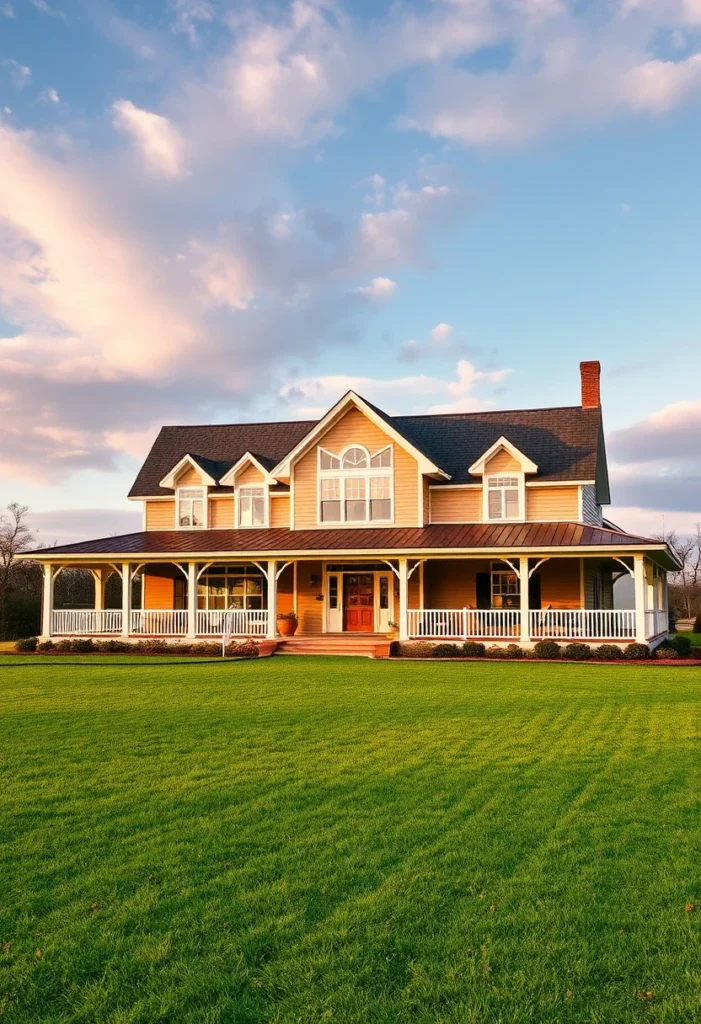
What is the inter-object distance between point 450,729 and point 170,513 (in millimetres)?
21829

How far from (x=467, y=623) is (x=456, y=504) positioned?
4482 millimetres

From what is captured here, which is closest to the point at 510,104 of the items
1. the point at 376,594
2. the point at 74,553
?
the point at 376,594

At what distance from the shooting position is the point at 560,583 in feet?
87.1

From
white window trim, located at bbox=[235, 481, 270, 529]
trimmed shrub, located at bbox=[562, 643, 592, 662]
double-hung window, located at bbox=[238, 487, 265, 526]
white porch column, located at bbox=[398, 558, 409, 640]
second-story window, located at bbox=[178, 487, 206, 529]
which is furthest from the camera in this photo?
second-story window, located at bbox=[178, 487, 206, 529]

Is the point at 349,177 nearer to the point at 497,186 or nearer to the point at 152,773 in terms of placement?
the point at 497,186

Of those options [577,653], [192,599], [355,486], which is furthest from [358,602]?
[577,653]

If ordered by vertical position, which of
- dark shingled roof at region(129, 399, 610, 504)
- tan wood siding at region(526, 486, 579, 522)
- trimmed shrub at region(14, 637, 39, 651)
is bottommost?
trimmed shrub at region(14, 637, 39, 651)

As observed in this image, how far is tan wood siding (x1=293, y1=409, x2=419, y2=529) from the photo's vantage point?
88.7ft

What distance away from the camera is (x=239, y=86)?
47.1 feet

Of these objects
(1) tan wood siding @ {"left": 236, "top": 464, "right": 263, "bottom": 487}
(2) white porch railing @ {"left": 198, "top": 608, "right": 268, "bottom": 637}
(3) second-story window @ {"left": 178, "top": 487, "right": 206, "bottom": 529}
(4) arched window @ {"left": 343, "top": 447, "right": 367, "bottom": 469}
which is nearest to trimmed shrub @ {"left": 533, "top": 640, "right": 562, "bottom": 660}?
(4) arched window @ {"left": 343, "top": 447, "right": 367, "bottom": 469}

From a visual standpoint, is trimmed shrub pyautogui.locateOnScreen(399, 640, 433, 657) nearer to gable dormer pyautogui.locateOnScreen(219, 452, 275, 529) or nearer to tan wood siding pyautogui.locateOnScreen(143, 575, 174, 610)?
gable dormer pyautogui.locateOnScreen(219, 452, 275, 529)

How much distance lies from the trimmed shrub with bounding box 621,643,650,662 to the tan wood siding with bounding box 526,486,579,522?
17.0 ft

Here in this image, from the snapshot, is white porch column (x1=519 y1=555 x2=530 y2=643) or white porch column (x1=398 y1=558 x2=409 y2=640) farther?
white porch column (x1=398 y1=558 x2=409 y2=640)

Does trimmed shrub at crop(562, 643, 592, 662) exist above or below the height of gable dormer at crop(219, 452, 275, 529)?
below
